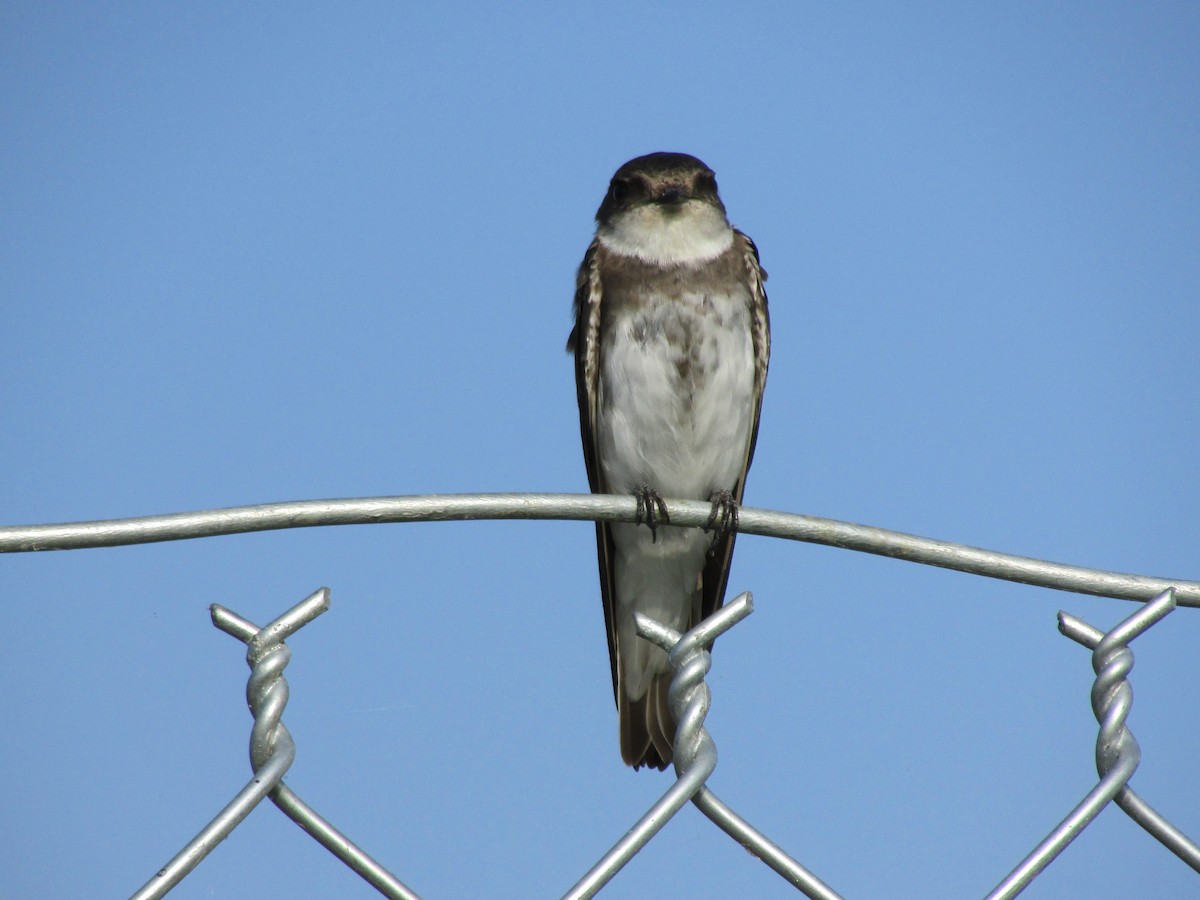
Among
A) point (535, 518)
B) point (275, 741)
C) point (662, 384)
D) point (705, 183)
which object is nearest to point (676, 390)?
point (662, 384)

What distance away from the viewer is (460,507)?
213cm

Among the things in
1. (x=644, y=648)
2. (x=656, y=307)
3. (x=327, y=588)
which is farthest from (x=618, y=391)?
(x=327, y=588)

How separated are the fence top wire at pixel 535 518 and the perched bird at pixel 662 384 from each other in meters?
3.14

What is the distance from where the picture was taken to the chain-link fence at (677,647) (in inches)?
72.7

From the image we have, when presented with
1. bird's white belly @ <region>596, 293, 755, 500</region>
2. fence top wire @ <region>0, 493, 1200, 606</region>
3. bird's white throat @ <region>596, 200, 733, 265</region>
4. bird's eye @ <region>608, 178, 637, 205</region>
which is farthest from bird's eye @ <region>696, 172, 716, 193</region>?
fence top wire @ <region>0, 493, 1200, 606</region>

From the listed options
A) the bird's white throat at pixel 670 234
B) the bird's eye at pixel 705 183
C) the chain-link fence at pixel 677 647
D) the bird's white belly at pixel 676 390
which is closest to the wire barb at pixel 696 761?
the chain-link fence at pixel 677 647

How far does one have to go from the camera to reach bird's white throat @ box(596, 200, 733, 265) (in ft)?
20.2

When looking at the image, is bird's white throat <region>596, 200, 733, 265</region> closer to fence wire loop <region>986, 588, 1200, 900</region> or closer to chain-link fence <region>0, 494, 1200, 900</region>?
chain-link fence <region>0, 494, 1200, 900</region>

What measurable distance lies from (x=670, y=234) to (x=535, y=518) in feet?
13.8

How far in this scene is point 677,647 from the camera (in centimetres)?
205

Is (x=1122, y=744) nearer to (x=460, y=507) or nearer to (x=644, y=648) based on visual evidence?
(x=460, y=507)

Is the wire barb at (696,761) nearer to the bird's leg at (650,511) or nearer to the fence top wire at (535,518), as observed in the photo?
the fence top wire at (535,518)

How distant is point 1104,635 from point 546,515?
3.07 ft

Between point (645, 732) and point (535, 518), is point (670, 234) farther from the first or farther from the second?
point (535, 518)
